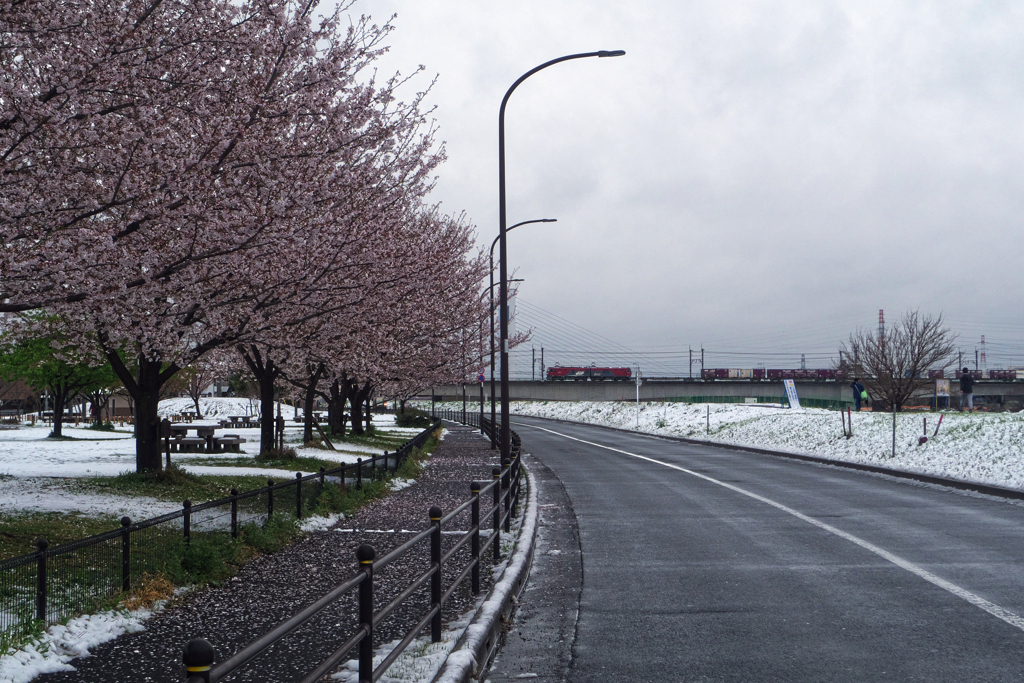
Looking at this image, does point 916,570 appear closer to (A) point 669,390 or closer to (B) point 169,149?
(B) point 169,149

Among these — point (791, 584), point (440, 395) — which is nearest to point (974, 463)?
point (791, 584)

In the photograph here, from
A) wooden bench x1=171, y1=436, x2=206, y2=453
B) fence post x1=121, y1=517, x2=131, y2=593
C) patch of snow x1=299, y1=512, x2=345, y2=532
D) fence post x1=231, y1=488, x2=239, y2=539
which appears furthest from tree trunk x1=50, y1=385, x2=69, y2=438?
fence post x1=121, y1=517, x2=131, y2=593

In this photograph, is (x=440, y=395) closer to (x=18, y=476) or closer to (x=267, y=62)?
(x=18, y=476)

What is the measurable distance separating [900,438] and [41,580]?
24.7 meters

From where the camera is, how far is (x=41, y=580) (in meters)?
7.09

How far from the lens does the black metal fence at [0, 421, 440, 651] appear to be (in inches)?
277

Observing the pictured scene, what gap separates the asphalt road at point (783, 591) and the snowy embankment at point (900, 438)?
4013 millimetres

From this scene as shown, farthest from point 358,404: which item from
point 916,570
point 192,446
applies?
point 916,570

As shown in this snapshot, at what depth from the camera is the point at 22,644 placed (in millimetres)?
6629

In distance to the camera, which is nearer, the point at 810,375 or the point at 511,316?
the point at 511,316

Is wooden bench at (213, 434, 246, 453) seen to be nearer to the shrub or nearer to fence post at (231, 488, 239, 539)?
the shrub

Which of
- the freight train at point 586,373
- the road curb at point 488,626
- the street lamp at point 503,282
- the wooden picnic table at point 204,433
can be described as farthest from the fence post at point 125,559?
the freight train at point 586,373

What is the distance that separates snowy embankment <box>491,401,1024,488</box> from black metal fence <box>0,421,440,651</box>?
52.2 feet

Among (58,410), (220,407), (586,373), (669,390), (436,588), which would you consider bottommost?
(220,407)
